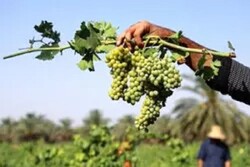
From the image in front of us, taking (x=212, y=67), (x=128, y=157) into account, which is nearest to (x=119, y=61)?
(x=212, y=67)

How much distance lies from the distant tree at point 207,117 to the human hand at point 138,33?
3814cm

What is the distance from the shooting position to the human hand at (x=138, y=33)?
2420mm

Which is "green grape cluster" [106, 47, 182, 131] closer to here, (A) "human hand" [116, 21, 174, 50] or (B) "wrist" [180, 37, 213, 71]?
(A) "human hand" [116, 21, 174, 50]

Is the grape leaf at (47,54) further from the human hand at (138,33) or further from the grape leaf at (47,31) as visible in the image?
the human hand at (138,33)

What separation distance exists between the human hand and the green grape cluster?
0.22 feet

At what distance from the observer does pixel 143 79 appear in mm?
2266

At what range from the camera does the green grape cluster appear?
2.25 metres

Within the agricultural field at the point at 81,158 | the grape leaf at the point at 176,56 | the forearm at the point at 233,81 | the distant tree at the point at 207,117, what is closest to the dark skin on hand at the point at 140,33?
the grape leaf at the point at 176,56

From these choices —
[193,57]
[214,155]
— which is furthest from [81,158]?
[193,57]

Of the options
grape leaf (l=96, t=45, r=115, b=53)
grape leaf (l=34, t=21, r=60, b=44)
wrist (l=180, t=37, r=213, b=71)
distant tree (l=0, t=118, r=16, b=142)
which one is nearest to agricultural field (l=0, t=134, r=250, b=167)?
wrist (l=180, t=37, r=213, b=71)

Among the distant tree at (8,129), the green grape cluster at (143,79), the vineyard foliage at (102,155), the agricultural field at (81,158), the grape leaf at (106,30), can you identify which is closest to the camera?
the green grape cluster at (143,79)

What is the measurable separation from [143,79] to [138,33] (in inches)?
9.9

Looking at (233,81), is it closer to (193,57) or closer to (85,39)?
(193,57)

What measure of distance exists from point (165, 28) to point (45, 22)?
411mm
